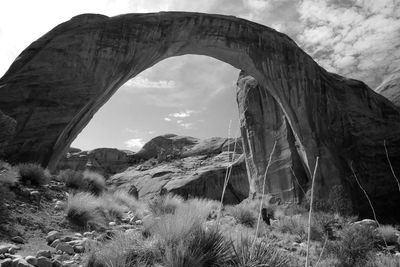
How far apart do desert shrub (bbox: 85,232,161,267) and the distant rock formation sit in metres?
19.5

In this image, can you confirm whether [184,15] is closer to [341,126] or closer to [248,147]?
[248,147]

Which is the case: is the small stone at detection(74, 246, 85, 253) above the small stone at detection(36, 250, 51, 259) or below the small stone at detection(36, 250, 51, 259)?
below

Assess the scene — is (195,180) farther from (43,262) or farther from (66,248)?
(43,262)

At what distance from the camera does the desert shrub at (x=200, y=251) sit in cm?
324

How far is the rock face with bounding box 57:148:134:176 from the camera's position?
44812 mm

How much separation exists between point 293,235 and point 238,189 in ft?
73.1

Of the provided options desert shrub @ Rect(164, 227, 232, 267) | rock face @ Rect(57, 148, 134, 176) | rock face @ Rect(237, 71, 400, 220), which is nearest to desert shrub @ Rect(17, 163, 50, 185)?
desert shrub @ Rect(164, 227, 232, 267)

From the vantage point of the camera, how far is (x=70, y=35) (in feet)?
42.6

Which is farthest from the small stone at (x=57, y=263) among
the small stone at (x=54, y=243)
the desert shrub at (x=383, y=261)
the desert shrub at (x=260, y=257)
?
the desert shrub at (x=383, y=261)

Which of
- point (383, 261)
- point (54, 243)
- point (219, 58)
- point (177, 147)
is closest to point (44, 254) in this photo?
point (54, 243)

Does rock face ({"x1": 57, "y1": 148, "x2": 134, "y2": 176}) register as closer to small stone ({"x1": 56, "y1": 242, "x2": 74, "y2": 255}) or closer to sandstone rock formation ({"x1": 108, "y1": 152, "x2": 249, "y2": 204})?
sandstone rock formation ({"x1": 108, "y1": 152, "x2": 249, "y2": 204})

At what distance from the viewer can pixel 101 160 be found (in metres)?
46.6

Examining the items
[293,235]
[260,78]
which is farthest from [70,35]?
[293,235]

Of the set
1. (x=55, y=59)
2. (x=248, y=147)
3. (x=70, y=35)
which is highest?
(x=70, y=35)
